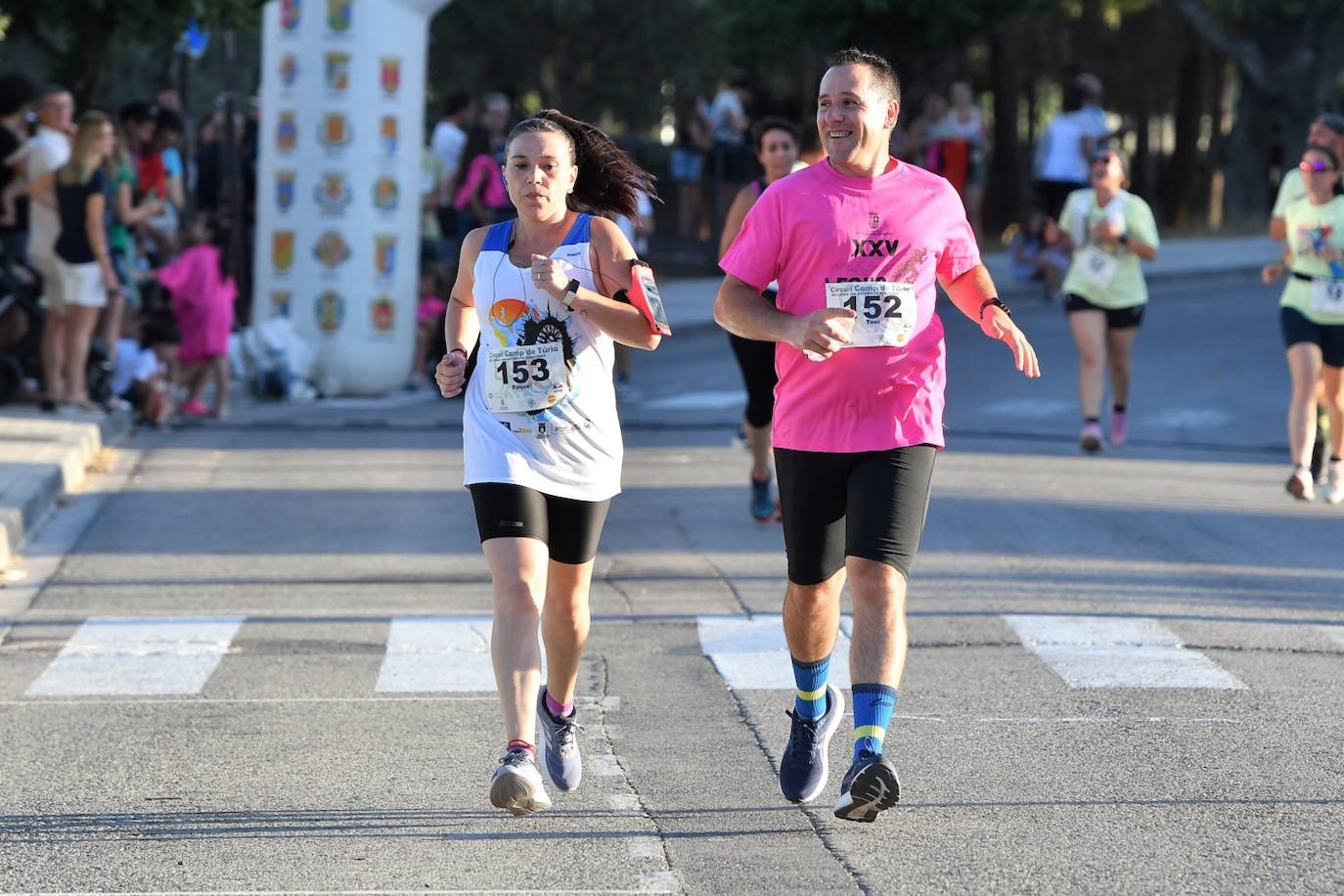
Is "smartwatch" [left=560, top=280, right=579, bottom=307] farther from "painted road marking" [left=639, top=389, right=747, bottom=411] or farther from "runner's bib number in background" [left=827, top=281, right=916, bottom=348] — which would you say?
"painted road marking" [left=639, top=389, right=747, bottom=411]

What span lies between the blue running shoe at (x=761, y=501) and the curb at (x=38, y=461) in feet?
11.9

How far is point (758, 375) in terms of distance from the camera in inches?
438

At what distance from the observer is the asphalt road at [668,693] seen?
5.67 m

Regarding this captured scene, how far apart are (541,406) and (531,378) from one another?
0.08 m

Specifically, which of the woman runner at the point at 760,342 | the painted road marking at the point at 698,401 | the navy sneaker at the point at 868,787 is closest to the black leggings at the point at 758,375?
the woman runner at the point at 760,342

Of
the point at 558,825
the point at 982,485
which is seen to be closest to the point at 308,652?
the point at 558,825

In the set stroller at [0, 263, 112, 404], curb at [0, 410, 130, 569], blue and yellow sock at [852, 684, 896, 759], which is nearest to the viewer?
blue and yellow sock at [852, 684, 896, 759]

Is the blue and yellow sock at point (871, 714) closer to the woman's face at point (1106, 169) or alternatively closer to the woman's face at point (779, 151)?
the woman's face at point (779, 151)

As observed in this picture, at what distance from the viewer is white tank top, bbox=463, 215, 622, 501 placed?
19.9ft

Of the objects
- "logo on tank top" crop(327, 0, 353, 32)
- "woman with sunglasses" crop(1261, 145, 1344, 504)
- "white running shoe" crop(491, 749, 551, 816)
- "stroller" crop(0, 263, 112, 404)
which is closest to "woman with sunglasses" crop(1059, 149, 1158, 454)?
"woman with sunglasses" crop(1261, 145, 1344, 504)

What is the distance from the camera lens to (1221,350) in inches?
811

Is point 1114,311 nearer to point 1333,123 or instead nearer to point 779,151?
point 1333,123

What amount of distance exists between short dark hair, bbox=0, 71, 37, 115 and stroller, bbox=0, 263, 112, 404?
3.41 feet

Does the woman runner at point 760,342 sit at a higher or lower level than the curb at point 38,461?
higher
